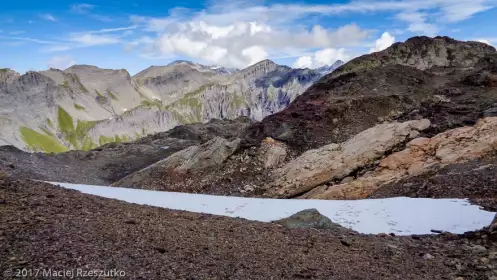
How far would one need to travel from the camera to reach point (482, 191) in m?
16.9

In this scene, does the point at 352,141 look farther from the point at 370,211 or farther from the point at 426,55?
the point at 426,55

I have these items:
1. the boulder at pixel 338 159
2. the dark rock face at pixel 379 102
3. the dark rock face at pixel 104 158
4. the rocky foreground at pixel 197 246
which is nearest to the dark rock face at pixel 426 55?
the dark rock face at pixel 379 102

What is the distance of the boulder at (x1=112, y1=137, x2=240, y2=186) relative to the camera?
32.9 m

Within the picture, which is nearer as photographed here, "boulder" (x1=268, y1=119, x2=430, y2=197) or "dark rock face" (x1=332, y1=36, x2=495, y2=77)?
"boulder" (x1=268, y1=119, x2=430, y2=197)

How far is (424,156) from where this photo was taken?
23656 millimetres

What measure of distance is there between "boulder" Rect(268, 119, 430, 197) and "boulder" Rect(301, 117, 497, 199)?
1.15 meters

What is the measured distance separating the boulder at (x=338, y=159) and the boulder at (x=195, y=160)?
247 inches

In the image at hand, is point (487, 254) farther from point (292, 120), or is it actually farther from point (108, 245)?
point (292, 120)

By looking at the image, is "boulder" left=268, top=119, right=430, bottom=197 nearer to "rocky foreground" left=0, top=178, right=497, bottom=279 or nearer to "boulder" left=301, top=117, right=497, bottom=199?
Result: "boulder" left=301, top=117, right=497, bottom=199

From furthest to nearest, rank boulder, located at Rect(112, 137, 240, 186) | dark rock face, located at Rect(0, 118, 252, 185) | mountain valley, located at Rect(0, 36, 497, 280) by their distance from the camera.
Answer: dark rock face, located at Rect(0, 118, 252, 185) < boulder, located at Rect(112, 137, 240, 186) < mountain valley, located at Rect(0, 36, 497, 280)

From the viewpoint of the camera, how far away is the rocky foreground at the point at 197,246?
23.4 feet

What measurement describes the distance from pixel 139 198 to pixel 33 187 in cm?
751

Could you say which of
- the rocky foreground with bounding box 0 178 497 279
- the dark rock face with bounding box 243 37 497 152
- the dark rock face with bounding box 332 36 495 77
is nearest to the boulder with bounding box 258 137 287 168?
the dark rock face with bounding box 243 37 497 152

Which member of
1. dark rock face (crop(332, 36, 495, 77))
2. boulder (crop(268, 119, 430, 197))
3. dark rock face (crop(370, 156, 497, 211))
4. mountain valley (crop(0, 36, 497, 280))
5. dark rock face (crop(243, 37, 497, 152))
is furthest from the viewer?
dark rock face (crop(332, 36, 495, 77))
